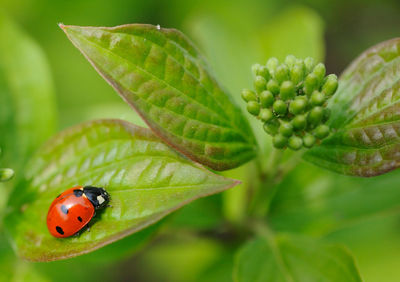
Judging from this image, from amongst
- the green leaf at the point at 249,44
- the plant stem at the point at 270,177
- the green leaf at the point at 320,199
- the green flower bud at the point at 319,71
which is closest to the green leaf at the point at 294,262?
the plant stem at the point at 270,177

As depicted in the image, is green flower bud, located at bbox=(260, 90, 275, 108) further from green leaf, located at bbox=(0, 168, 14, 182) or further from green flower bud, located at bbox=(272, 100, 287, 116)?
green leaf, located at bbox=(0, 168, 14, 182)

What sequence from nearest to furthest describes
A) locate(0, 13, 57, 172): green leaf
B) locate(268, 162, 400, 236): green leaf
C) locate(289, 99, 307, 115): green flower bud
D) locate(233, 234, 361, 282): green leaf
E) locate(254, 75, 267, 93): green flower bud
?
locate(289, 99, 307, 115): green flower bud < locate(254, 75, 267, 93): green flower bud < locate(233, 234, 361, 282): green leaf < locate(0, 13, 57, 172): green leaf < locate(268, 162, 400, 236): green leaf

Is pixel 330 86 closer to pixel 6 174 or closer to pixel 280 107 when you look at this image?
pixel 280 107

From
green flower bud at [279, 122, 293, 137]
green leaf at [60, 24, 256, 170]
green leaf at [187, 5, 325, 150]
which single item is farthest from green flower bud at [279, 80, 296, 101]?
green leaf at [187, 5, 325, 150]

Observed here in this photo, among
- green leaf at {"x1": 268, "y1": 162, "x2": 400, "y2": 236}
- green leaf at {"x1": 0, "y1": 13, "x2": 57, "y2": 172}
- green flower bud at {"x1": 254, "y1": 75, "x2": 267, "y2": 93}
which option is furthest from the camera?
green leaf at {"x1": 268, "y1": 162, "x2": 400, "y2": 236}

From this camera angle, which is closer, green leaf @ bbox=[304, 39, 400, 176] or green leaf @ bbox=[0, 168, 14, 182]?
green leaf @ bbox=[304, 39, 400, 176]

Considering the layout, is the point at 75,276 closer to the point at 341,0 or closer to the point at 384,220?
the point at 384,220

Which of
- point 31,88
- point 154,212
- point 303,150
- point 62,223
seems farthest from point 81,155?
point 303,150

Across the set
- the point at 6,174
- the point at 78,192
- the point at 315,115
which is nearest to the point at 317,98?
the point at 315,115
